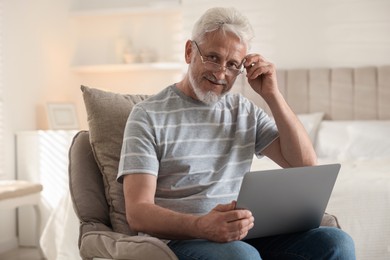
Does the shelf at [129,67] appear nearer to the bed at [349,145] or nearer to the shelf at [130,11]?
the shelf at [130,11]

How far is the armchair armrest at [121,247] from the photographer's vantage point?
5.19 ft

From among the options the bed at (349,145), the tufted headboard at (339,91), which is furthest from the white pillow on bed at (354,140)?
the tufted headboard at (339,91)

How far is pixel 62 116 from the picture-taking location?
16.9ft

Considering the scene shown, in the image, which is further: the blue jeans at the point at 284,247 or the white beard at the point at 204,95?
the white beard at the point at 204,95

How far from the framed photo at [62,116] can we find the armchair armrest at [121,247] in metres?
3.28

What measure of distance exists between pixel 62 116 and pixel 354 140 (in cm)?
222

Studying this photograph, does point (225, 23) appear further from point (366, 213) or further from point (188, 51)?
point (366, 213)

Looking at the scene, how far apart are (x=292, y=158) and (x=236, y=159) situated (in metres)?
0.19

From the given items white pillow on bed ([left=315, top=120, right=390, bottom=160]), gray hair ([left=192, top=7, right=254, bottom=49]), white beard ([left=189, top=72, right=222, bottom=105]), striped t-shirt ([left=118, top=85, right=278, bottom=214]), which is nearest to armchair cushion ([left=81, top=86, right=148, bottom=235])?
striped t-shirt ([left=118, top=85, right=278, bottom=214])

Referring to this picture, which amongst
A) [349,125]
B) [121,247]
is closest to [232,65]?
[121,247]

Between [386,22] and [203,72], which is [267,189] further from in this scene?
[386,22]

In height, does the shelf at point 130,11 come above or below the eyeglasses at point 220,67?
above

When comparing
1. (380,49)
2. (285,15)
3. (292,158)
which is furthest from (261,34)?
(292,158)

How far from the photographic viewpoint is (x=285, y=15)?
16.7 ft
